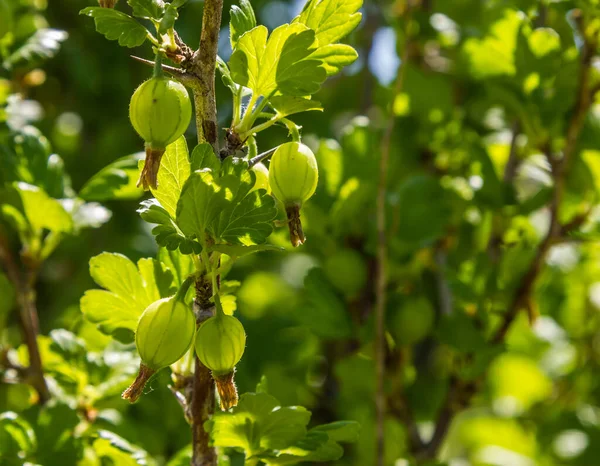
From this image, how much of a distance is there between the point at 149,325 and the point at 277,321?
968mm

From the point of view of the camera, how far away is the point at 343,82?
2213mm

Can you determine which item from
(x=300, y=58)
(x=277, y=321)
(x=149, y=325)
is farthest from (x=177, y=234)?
(x=277, y=321)

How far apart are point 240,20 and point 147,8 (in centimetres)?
10

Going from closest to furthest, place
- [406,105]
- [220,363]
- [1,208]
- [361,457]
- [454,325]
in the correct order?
[220,363] < [1,208] < [454,325] < [361,457] < [406,105]

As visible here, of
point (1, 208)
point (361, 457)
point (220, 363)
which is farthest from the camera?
point (361, 457)

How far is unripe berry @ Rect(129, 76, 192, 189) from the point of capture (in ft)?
2.30

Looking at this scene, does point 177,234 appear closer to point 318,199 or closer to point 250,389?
point 318,199

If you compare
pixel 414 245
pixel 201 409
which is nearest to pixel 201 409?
pixel 201 409

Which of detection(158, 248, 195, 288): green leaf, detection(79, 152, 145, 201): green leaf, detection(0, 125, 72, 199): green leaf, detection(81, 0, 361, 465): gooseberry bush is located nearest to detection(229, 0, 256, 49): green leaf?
detection(81, 0, 361, 465): gooseberry bush

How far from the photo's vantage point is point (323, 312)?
128 cm

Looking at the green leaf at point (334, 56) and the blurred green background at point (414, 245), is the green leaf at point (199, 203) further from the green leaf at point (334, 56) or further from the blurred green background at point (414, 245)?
the blurred green background at point (414, 245)

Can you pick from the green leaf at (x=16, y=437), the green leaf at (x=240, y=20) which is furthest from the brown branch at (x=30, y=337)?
the green leaf at (x=240, y=20)

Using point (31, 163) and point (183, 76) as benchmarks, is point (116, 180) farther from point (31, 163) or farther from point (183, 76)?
point (183, 76)

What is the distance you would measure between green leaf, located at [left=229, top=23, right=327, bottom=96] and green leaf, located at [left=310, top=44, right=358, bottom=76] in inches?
0.5
